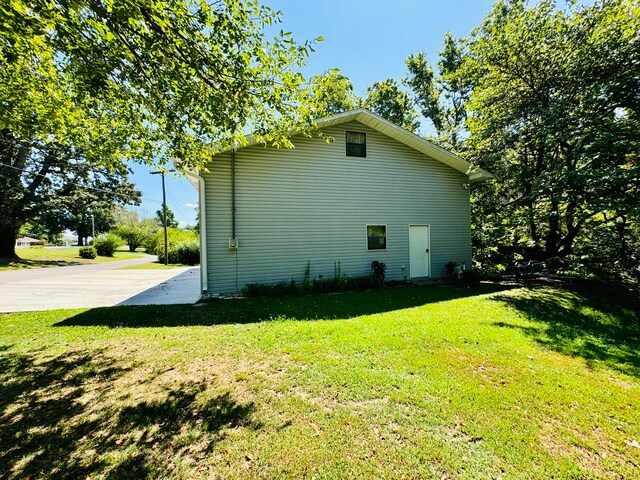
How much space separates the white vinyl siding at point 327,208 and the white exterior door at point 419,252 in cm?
26

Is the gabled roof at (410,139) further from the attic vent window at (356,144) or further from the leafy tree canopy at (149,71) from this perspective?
the leafy tree canopy at (149,71)

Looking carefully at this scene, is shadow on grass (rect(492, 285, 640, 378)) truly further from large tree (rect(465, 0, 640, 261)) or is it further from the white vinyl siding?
the white vinyl siding

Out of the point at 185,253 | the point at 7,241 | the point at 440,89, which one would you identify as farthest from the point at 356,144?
the point at 7,241

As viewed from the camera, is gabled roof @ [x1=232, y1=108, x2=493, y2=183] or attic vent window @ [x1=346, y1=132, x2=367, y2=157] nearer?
gabled roof @ [x1=232, y1=108, x2=493, y2=183]

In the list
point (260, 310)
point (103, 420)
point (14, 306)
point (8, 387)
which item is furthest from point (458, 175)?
point (14, 306)

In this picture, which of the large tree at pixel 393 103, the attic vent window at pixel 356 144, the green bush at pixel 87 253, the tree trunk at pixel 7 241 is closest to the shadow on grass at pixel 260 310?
the attic vent window at pixel 356 144

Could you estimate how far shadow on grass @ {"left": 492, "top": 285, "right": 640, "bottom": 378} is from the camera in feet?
13.5

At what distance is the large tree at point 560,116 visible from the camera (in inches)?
249

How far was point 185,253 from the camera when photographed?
20828 millimetres

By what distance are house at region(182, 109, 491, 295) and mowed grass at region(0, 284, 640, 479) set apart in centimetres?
306

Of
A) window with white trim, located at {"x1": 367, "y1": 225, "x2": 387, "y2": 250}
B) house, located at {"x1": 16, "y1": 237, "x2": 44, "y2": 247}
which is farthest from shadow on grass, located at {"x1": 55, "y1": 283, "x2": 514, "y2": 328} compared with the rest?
house, located at {"x1": 16, "y1": 237, "x2": 44, "y2": 247}

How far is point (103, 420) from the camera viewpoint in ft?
8.09

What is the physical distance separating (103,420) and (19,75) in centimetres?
547

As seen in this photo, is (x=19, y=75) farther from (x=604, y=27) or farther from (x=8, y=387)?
(x=604, y=27)
